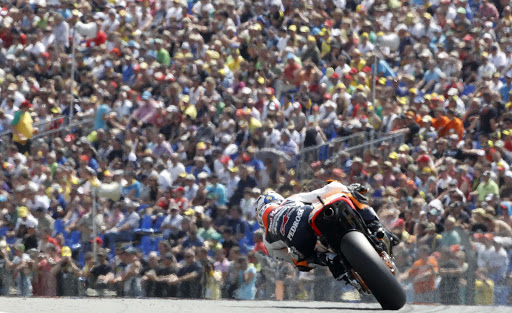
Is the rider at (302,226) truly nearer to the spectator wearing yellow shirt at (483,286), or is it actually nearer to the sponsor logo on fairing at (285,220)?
the sponsor logo on fairing at (285,220)

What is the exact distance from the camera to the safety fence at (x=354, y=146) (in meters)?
14.2

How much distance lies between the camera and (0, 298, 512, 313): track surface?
7.51m

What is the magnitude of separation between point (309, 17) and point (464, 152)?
465 cm

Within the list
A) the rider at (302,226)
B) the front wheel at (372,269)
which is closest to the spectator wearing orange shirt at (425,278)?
the rider at (302,226)

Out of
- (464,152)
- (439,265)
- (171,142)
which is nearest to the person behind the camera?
(439,265)

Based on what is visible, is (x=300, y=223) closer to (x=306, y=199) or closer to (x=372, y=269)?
(x=306, y=199)

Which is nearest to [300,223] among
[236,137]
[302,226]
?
[302,226]

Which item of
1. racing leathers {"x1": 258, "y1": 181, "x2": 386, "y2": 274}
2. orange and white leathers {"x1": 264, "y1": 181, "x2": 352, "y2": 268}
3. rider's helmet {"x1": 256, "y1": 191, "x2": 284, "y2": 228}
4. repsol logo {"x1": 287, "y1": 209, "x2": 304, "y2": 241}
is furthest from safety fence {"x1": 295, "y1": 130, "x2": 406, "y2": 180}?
repsol logo {"x1": 287, "y1": 209, "x2": 304, "y2": 241}

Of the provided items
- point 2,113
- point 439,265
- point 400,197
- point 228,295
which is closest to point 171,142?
point 2,113

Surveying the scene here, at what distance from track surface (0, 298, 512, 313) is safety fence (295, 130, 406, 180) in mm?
5507

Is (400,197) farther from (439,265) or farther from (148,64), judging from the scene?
(148,64)

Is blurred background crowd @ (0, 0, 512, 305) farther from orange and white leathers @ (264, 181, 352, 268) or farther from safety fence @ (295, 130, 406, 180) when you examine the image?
orange and white leathers @ (264, 181, 352, 268)

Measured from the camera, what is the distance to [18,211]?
515 inches

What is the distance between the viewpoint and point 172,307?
26.2ft
